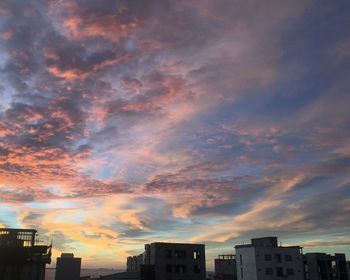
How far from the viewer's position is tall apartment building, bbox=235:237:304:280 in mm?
110500

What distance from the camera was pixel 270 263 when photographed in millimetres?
111500

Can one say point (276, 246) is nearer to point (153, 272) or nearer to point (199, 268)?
point (199, 268)

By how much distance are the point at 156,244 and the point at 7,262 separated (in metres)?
59.2

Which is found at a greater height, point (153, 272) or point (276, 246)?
point (276, 246)

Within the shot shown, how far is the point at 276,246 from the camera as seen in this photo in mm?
116438

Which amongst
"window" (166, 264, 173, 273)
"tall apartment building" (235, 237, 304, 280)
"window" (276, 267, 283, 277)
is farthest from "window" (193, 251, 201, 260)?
"window" (276, 267, 283, 277)

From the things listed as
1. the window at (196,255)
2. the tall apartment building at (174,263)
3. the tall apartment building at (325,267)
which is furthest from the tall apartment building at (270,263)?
the tall apartment building at (325,267)

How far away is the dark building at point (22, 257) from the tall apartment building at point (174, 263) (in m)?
53.2

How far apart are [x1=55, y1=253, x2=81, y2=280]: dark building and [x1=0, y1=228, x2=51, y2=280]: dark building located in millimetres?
54981

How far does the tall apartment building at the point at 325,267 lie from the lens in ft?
421

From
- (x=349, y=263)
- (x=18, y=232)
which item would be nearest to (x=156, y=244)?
(x=18, y=232)

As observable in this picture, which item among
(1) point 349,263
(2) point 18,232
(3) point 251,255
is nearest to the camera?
(2) point 18,232

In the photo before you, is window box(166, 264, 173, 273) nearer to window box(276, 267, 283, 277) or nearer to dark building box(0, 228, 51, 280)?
window box(276, 267, 283, 277)

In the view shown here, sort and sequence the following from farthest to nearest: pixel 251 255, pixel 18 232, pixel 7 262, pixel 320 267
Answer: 1. pixel 320 267
2. pixel 251 255
3. pixel 18 232
4. pixel 7 262
